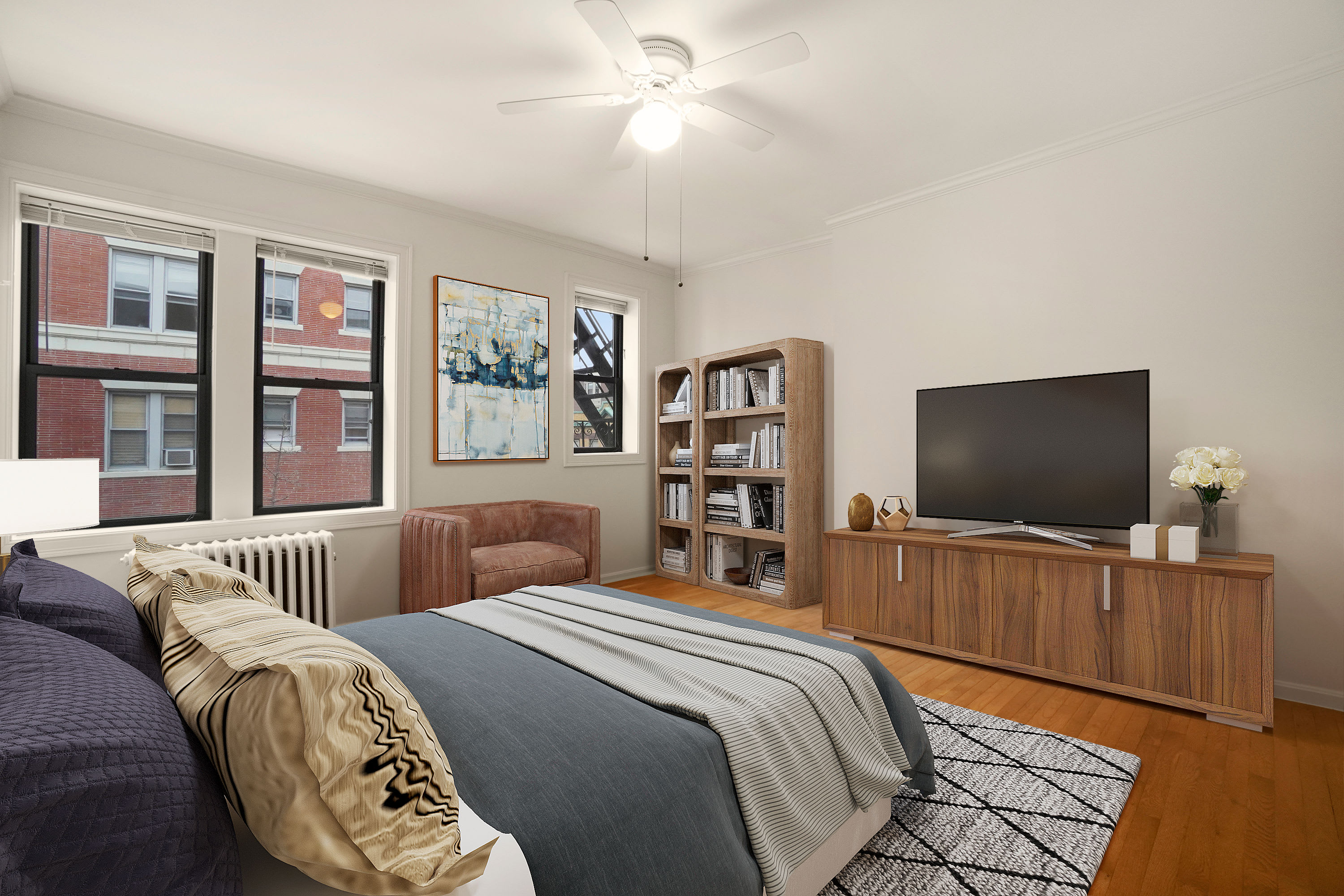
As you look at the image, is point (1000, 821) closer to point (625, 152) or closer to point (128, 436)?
point (625, 152)

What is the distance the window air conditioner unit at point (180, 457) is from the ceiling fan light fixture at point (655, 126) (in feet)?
8.99

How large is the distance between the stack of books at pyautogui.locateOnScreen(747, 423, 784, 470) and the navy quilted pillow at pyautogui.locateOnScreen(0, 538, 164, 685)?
3.53 meters

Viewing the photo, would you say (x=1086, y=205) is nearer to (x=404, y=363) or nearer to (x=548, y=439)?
(x=548, y=439)

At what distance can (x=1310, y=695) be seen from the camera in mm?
2564

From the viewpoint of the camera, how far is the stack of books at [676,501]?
4875mm

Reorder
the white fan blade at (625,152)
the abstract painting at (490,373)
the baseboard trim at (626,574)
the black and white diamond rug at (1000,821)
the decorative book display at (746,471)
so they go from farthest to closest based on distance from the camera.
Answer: the baseboard trim at (626,574)
the decorative book display at (746,471)
the abstract painting at (490,373)
the white fan blade at (625,152)
the black and white diamond rug at (1000,821)

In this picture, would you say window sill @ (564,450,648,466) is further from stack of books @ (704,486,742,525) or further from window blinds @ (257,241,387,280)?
window blinds @ (257,241,387,280)

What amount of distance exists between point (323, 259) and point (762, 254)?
2938 mm

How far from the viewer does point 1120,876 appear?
1.57 meters

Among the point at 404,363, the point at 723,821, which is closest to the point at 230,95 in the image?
the point at 404,363

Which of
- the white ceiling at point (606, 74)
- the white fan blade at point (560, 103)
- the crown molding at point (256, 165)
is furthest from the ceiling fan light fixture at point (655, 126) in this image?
the crown molding at point (256, 165)

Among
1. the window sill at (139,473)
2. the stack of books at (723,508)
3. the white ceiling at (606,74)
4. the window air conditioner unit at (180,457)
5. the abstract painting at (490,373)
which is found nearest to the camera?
the white ceiling at (606,74)

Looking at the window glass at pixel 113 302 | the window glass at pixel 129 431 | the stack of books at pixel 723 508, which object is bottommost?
the stack of books at pixel 723 508

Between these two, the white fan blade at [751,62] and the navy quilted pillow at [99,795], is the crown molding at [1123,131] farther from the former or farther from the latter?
the navy quilted pillow at [99,795]
